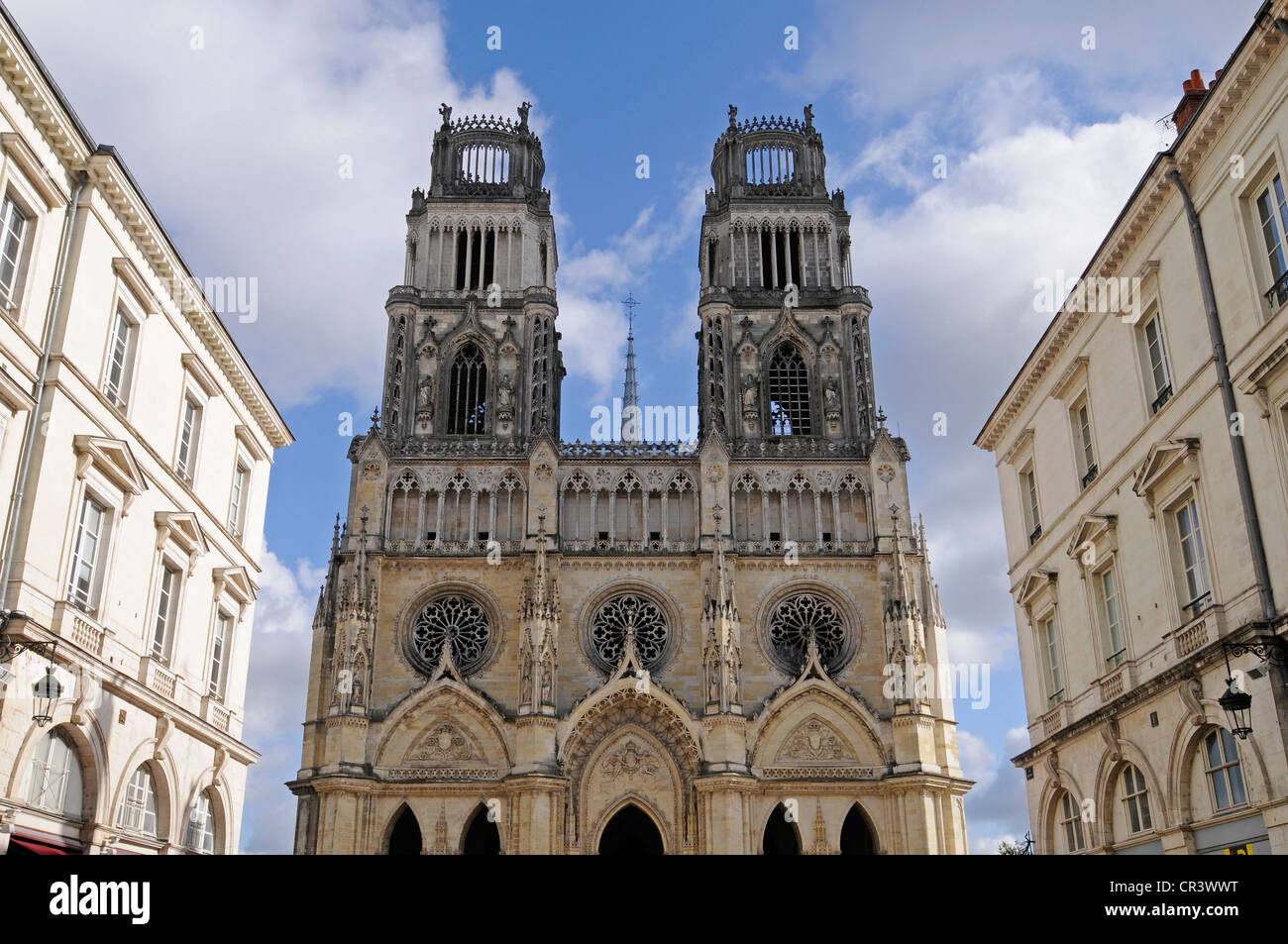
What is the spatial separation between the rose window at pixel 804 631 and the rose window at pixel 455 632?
1060 centimetres

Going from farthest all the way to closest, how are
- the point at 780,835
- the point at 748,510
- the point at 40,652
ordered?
the point at 748,510 < the point at 780,835 < the point at 40,652

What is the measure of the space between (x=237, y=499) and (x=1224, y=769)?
65.2 feet

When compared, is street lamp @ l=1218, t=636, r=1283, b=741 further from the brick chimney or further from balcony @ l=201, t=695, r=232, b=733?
balcony @ l=201, t=695, r=232, b=733

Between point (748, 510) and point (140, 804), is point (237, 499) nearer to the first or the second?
point (140, 804)

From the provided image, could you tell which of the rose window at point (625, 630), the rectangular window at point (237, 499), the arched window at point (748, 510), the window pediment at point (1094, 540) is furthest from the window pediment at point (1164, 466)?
the rose window at point (625, 630)

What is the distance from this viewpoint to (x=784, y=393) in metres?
45.9

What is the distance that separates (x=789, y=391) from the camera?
1806 inches

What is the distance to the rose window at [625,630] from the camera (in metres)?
40.4

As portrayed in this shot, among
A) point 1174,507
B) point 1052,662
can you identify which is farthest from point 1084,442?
point 1052,662

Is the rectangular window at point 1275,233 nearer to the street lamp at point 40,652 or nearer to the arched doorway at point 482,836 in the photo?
the street lamp at point 40,652

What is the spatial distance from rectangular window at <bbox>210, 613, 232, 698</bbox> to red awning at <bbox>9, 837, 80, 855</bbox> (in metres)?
6.40
